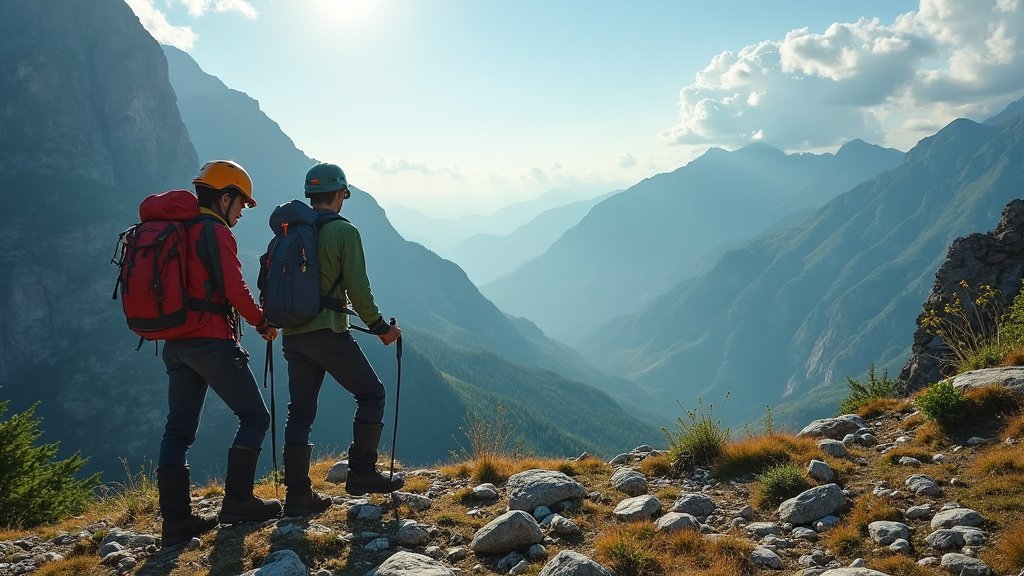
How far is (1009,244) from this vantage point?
17.7m

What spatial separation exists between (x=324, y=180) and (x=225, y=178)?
102 cm

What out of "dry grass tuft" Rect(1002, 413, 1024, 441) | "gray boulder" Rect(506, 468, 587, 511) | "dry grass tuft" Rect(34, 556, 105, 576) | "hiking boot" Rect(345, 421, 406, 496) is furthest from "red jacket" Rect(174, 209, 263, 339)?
"dry grass tuft" Rect(1002, 413, 1024, 441)

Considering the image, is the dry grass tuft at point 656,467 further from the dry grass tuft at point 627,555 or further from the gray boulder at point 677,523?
the dry grass tuft at point 627,555

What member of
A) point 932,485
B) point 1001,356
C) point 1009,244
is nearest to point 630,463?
point 932,485

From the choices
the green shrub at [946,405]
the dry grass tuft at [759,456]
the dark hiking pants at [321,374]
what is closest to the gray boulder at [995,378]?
the green shrub at [946,405]

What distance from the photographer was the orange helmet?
242 inches

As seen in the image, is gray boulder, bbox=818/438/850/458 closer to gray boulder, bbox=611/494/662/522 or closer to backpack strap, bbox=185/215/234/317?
gray boulder, bbox=611/494/662/522

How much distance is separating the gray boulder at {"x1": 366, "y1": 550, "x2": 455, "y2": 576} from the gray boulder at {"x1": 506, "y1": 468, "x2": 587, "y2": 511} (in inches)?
72.5

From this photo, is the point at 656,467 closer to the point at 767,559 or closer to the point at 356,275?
the point at 767,559

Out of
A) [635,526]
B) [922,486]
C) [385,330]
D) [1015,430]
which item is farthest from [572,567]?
[1015,430]

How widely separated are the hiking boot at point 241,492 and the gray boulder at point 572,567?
11.0 feet

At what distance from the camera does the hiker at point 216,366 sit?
229 inches

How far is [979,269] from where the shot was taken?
17.8 meters

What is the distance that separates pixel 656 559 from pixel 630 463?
13.1 feet
